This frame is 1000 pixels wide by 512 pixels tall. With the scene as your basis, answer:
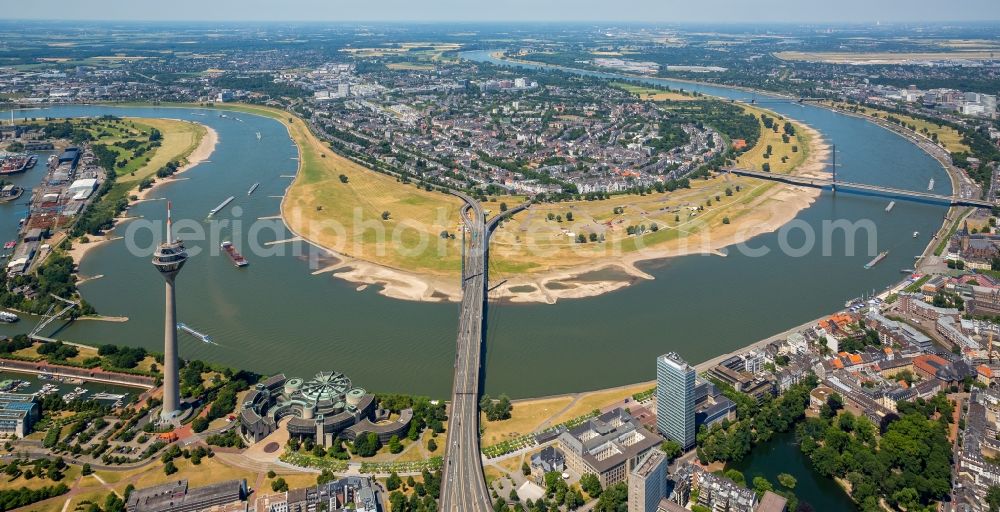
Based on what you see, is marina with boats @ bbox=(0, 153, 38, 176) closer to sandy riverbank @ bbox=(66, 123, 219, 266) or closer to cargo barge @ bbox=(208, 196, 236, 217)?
sandy riverbank @ bbox=(66, 123, 219, 266)

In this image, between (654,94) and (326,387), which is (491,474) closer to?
(326,387)

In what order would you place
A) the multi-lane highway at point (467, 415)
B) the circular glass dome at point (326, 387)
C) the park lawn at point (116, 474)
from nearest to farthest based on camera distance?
1. the multi-lane highway at point (467, 415)
2. the park lawn at point (116, 474)
3. the circular glass dome at point (326, 387)

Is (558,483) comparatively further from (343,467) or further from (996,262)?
(996,262)

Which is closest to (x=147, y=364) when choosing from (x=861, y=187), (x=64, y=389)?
(x=64, y=389)

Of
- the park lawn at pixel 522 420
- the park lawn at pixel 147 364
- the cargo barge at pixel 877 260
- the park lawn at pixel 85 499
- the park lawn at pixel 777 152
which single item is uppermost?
the park lawn at pixel 777 152

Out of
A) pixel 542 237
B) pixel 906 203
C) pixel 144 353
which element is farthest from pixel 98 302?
pixel 906 203

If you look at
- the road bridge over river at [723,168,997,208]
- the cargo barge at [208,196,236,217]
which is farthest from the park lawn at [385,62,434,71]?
the cargo barge at [208,196,236,217]

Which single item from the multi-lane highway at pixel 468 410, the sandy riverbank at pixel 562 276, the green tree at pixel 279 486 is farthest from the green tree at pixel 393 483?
the sandy riverbank at pixel 562 276

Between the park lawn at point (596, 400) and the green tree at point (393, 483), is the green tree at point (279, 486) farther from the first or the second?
the park lawn at point (596, 400)
